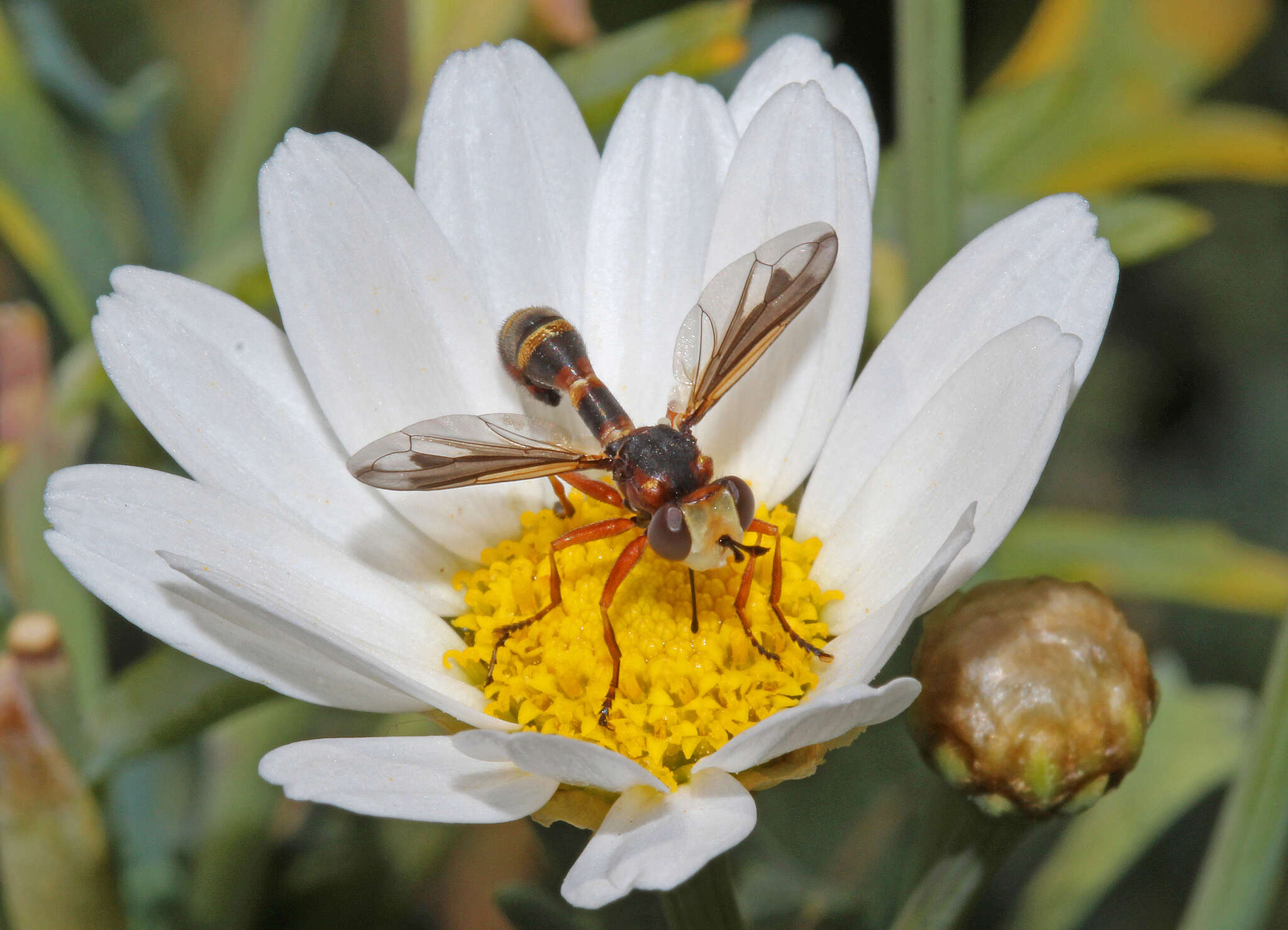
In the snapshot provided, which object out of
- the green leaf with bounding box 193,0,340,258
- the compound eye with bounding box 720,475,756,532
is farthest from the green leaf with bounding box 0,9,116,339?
the compound eye with bounding box 720,475,756,532

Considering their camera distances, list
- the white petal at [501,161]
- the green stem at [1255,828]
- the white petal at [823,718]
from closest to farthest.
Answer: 1. the white petal at [823,718]
2. the green stem at [1255,828]
3. the white petal at [501,161]

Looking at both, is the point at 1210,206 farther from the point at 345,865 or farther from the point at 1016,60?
the point at 345,865

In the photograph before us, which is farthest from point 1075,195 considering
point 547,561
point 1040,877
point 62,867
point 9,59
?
point 9,59

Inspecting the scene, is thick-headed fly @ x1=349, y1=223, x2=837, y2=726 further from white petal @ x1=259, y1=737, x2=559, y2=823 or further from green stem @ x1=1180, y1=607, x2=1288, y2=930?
green stem @ x1=1180, y1=607, x2=1288, y2=930

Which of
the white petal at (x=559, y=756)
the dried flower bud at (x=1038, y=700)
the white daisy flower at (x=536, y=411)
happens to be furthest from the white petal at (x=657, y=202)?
the white petal at (x=559, y=756)

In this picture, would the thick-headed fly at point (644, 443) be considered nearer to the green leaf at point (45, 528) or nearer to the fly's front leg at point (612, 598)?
the fly's front leg at point (612, 598)

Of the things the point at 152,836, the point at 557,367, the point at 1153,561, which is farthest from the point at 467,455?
the point at 1153,561

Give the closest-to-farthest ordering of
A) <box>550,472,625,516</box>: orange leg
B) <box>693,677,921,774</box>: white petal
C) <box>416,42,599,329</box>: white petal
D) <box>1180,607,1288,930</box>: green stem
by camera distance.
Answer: <box>693,677,921,774</box>: white petal, <box>1180,607,1288,930</box>: green stem, <box>416,42,599,329</box>: white petal, <box>550,472,625,516</box>: orange leg
